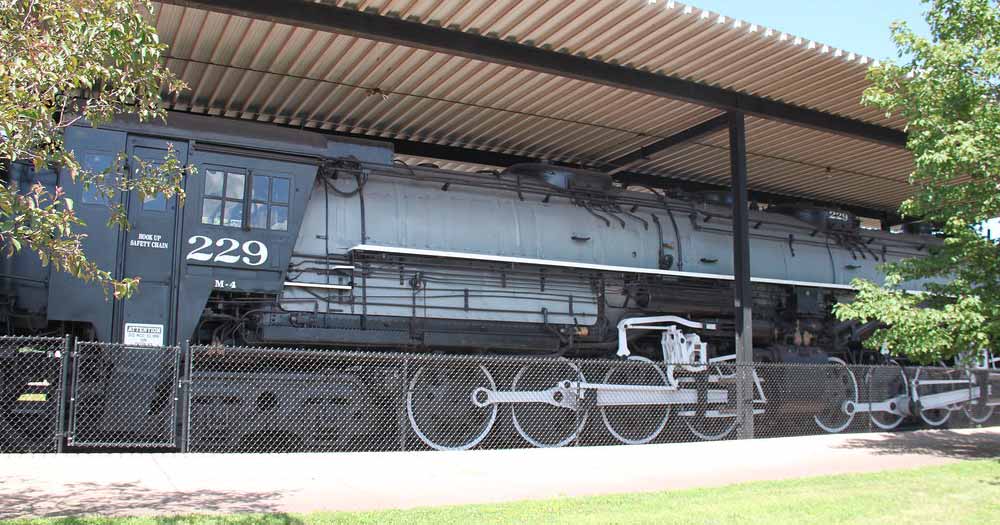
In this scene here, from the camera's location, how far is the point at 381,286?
11.1 metres

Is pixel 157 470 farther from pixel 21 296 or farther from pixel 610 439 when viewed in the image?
pixel 610 439

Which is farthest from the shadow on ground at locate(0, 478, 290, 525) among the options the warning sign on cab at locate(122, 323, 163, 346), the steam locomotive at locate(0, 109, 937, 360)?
the steam locomotive at locate(0, 109, 937, 360)

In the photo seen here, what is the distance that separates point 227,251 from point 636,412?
21.2 ft

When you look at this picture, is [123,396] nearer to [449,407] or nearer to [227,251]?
[227,251]

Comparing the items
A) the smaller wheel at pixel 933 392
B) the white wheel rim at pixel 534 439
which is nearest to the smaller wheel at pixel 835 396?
the smaller wheel at pixel 933 392

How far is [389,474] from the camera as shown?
8.73 m

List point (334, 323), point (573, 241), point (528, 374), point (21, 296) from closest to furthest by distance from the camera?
point (21, 296), point (334, 323), point (528, 374), point (573, 241)

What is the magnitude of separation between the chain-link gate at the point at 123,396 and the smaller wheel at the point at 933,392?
43.7ft

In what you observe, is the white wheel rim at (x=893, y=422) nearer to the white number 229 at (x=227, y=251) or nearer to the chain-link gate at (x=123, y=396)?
the white number 229 at (x=227, y=251)

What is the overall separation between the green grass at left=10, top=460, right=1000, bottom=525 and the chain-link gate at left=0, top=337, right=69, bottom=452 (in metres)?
3.59

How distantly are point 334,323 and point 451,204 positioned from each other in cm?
257

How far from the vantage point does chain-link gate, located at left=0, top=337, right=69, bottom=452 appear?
8.86 m

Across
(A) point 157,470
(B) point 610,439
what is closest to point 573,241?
(B) point 610,439

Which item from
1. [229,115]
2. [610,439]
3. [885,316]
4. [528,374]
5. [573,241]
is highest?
[229,115]
